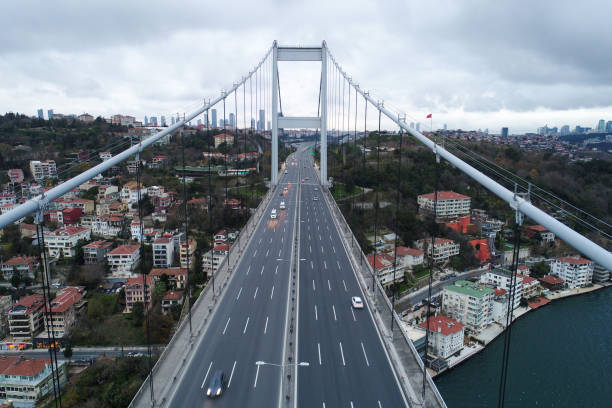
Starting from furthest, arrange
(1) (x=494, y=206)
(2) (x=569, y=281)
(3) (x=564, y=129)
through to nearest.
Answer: (3) (x=564, y=129)
(1) (x=494, y=206)
(2) (x=569, y=281)

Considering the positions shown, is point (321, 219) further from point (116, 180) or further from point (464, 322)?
point (116, 180)

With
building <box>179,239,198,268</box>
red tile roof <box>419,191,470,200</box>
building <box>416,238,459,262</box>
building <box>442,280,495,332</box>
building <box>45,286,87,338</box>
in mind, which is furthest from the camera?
red tile roof <box>419,191,470,200</box>

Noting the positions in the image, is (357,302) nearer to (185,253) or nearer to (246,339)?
(246,339)

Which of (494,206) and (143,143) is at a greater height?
(143,143)

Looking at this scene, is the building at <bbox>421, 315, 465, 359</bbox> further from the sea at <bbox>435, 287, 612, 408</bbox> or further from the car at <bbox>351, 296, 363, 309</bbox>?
the car at <bbox>351, 296, 363, 309</bbox>

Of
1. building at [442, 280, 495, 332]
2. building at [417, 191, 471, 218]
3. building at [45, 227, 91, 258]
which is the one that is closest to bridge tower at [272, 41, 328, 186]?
building at [417, 191, 471, 218]

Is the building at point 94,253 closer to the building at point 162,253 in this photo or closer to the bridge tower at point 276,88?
the building at point 162,253

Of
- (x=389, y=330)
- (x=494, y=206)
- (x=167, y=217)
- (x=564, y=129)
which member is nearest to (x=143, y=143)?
(x=389, y=330)

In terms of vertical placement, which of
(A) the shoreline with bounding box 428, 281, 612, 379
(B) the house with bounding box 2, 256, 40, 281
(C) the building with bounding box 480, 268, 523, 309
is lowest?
(A) the shoreline with bounding box 428, 281, 612, 379
